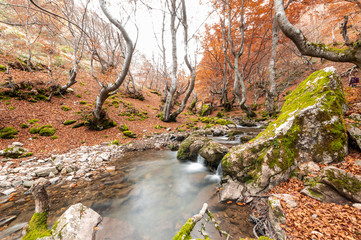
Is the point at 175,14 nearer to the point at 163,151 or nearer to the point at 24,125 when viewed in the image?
the point at 163,151

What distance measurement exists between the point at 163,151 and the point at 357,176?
6.61 meters

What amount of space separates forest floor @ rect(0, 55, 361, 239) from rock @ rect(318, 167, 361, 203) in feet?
0.85

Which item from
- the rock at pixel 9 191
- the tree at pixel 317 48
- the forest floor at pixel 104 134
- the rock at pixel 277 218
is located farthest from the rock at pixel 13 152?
the tree at pixel 317 48

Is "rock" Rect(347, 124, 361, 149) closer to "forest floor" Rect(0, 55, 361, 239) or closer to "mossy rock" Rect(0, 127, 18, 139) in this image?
"forest floor" Rect(0, 55, 361, 239)

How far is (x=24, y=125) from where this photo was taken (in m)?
7.14

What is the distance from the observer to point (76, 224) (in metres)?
2.30

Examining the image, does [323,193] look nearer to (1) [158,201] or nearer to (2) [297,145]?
(2) [297,145]

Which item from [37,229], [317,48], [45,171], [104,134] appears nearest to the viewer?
[37,229]

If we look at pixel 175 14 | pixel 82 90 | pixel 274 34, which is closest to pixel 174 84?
pixel 175 14

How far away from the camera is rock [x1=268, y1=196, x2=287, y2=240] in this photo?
2.04 meters

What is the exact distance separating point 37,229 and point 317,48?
8126mm

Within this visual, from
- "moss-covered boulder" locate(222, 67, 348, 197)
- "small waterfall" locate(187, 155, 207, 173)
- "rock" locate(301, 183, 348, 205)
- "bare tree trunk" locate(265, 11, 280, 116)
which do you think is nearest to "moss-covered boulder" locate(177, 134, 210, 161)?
"small waterfall" locate(187, 155, 207, 173)

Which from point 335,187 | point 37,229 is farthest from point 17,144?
point 335,187

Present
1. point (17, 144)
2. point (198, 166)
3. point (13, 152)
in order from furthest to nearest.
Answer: point (17, 144)
point (198, 166)
point (13, 152)
